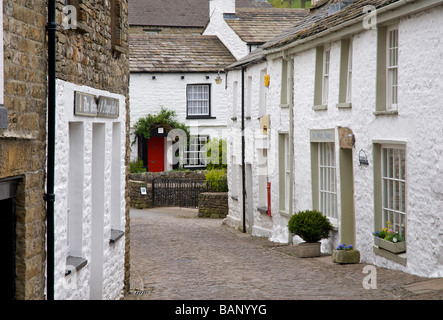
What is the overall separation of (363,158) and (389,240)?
1.94m

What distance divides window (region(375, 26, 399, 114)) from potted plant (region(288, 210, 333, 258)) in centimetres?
340

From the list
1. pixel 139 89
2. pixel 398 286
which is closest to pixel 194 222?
pixel 139 89

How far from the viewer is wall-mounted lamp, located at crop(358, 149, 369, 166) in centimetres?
1393

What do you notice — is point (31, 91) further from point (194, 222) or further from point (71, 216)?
point (194, 222)

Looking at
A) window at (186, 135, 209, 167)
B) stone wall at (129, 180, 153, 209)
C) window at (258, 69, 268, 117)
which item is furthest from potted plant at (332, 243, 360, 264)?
window at (186, 135, 209, 167)

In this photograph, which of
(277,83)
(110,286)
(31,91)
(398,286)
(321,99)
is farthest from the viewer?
(277,83)

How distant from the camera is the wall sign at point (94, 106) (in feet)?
27.6

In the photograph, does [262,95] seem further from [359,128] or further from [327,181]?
[359,128]

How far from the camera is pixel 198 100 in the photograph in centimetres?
3597

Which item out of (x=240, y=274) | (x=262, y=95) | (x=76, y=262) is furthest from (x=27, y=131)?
(x=262, y=95)

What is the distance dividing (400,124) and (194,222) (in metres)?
15.1

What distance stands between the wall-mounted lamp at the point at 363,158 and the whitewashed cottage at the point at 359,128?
0.04m

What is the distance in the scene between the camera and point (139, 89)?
1378 inches

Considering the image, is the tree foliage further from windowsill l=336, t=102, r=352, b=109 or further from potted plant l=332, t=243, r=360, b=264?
potted plant l=332, t=243, r=360, b=264
